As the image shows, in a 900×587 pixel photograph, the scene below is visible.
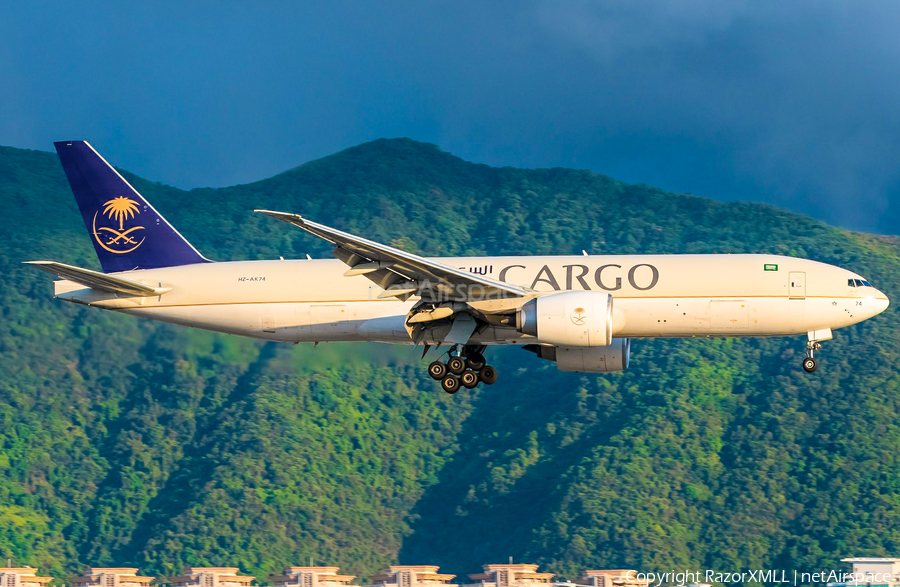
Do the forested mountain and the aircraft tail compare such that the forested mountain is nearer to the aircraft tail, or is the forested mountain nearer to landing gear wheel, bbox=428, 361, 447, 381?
the aircraft tail

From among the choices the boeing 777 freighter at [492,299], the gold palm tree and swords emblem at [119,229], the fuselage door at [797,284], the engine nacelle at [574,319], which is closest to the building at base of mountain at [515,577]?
the boeing 777 freighter at [492,299]

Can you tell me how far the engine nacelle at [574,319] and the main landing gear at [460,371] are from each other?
158 inches

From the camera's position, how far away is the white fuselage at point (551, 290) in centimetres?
3938

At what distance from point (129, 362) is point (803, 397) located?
55.7m

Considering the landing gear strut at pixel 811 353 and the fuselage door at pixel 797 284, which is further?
the landing gear strut at pixel 811 353

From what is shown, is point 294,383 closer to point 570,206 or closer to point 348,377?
point 348,377

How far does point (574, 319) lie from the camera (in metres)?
37.2

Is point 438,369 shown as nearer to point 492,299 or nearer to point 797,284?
point 492,299

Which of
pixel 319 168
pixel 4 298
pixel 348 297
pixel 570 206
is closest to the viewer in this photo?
pixel 348 297

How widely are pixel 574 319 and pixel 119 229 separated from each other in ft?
57.6

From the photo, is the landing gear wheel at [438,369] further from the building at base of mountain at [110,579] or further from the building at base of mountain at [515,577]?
the building at base of mountain at [110,579]

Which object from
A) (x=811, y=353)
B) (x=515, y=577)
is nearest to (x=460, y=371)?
(x=811, y=353)

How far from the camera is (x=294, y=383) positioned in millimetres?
106000

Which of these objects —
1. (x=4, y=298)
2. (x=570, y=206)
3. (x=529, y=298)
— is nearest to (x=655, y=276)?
(x=529, y=298)
